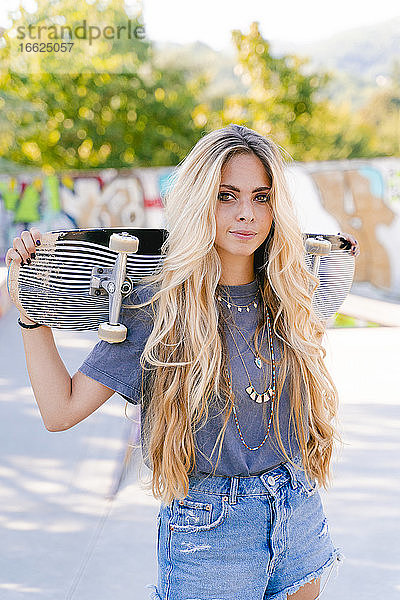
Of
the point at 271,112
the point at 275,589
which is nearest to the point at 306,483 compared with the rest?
the point at 275,589

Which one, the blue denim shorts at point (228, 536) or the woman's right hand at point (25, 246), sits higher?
the woman's right hand at point (25, 246)

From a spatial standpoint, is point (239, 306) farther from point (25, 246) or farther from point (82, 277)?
point (25, 246)

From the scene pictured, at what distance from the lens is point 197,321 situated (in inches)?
63.4

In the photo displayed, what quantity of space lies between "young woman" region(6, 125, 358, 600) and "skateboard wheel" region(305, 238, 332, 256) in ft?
0.44

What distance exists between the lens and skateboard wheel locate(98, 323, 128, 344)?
153 cm

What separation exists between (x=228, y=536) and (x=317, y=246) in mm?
758

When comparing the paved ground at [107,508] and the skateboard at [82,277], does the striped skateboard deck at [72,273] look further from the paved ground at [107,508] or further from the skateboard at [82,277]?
the paved ground at [107,508]

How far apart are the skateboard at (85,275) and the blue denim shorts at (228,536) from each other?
16.7 inches

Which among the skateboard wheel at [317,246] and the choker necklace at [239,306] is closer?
the choker necklace at [239,306]

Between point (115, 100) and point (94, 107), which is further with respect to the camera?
point (115, 100)

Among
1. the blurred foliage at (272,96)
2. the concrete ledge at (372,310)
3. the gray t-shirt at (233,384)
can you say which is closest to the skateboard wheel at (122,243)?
the gray t-shirt at (233,384)

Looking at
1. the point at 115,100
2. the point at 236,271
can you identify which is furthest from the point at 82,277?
the point at 115,100

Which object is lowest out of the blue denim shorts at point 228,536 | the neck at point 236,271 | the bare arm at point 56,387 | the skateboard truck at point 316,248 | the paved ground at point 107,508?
the paved ground at point 107,508

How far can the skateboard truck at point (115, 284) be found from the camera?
5.06ft
